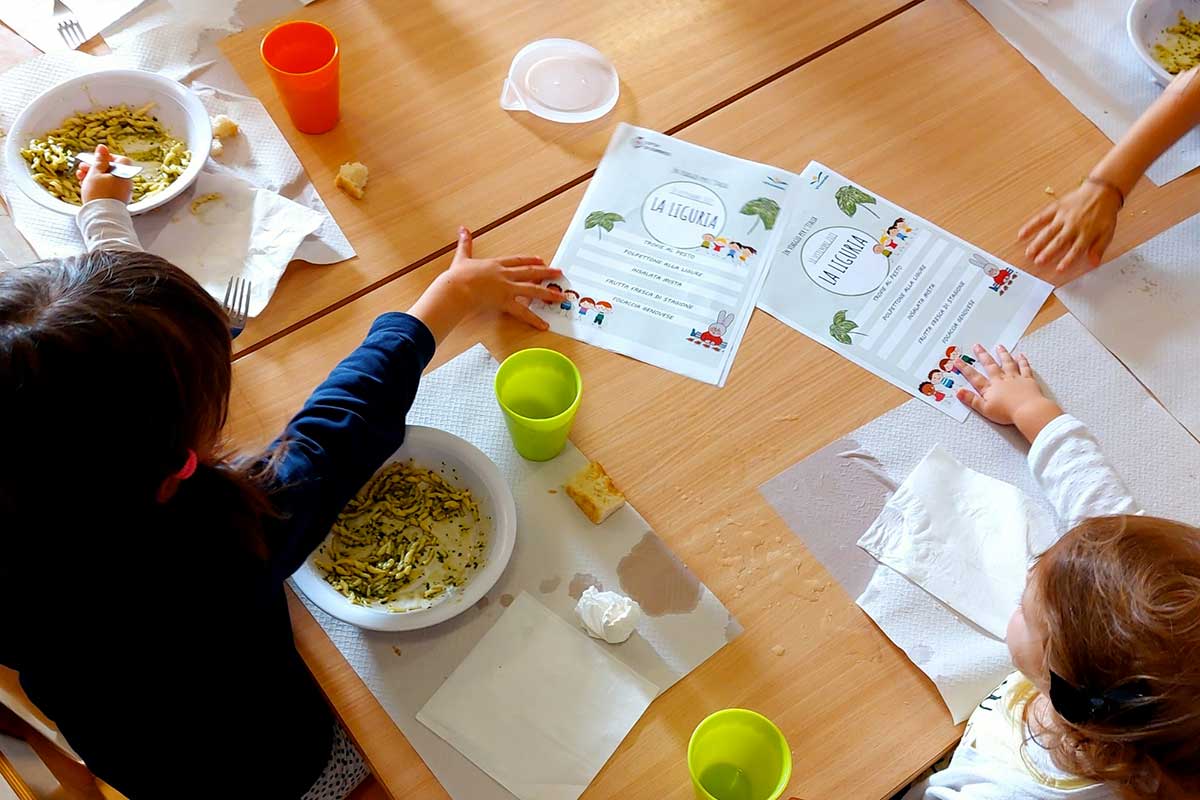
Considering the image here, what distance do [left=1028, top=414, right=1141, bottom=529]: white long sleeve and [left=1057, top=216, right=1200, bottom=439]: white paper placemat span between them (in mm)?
145

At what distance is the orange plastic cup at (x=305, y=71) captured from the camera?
1.20 metres

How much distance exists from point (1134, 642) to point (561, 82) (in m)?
0.94

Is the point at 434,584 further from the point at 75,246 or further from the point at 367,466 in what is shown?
the point at 75,246

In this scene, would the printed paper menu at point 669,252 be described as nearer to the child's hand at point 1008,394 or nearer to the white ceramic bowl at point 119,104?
the child's hand at point 1008,394

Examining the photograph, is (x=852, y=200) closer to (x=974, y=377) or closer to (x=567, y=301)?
(x=974, y=377)

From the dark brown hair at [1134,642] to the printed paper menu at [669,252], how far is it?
422 millimetres

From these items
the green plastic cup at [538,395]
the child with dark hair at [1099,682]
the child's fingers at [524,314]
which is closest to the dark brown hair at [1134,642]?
the child with dark hair at [1099,682]

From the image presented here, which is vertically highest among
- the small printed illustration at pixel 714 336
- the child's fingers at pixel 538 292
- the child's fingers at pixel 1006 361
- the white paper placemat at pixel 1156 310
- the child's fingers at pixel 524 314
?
the white paper placemat at pixel 1156 310

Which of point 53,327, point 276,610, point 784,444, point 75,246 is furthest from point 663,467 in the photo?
point 75,246

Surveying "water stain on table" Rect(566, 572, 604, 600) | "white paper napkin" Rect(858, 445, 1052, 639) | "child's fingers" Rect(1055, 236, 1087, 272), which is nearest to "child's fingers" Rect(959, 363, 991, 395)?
"white paper napkin" Rect(858, 445, 1052, 639)

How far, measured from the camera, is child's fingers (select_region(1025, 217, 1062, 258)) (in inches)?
48.6

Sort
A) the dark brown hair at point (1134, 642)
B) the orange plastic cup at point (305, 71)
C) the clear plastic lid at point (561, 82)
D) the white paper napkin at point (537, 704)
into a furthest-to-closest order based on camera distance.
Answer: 1. the clear plastic lid at point (561, 82)
2. the orange plastic cup at point (305, 71)
3. the white paper napkin at point (537, 704)
4. the dark brown hair at point (1134, 642)

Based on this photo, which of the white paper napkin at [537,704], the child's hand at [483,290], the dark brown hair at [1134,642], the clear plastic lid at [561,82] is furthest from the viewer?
the clear plastic lid at [561,82]

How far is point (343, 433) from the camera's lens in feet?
3.13
